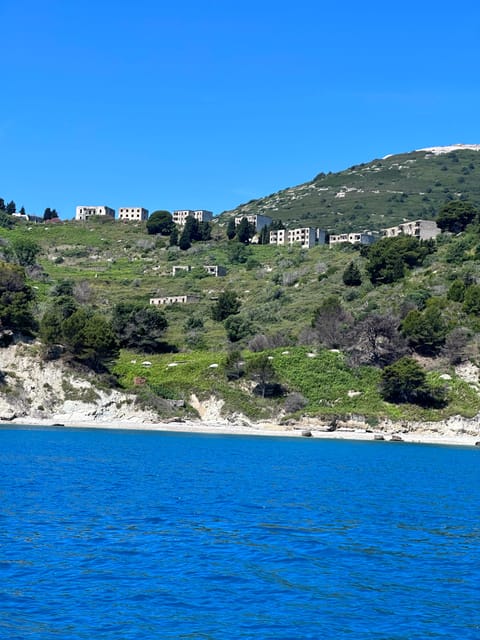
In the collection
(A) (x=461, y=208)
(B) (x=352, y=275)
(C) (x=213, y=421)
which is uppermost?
(A) (x=461, y=208)

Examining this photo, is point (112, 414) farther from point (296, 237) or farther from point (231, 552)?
point (296, 237)

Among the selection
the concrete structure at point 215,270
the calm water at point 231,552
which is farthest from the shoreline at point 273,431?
the concrete structure at point 215,270

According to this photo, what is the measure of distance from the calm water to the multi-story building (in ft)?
411

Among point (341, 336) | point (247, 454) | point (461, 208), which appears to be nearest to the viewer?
point (247, 454)

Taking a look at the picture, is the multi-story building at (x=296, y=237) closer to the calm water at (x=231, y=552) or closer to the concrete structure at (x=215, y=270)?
the concrete structure at (x=215, y=270)

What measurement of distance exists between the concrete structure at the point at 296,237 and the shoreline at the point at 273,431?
90700 millimetres

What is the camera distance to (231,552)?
25.6 meters

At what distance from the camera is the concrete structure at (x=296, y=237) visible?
567 feet

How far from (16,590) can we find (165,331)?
288 feet

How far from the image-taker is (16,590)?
2048cm

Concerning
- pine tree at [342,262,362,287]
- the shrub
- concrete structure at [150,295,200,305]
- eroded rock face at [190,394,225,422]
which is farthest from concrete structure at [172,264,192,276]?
the shrub

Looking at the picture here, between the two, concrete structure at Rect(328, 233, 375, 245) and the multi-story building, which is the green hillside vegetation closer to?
concrete structure at Rect(328, 233, 375, 245)

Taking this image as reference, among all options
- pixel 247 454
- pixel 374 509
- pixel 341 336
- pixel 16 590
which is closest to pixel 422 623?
pixel 16 590

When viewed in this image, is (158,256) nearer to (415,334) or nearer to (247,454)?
(415,334)
